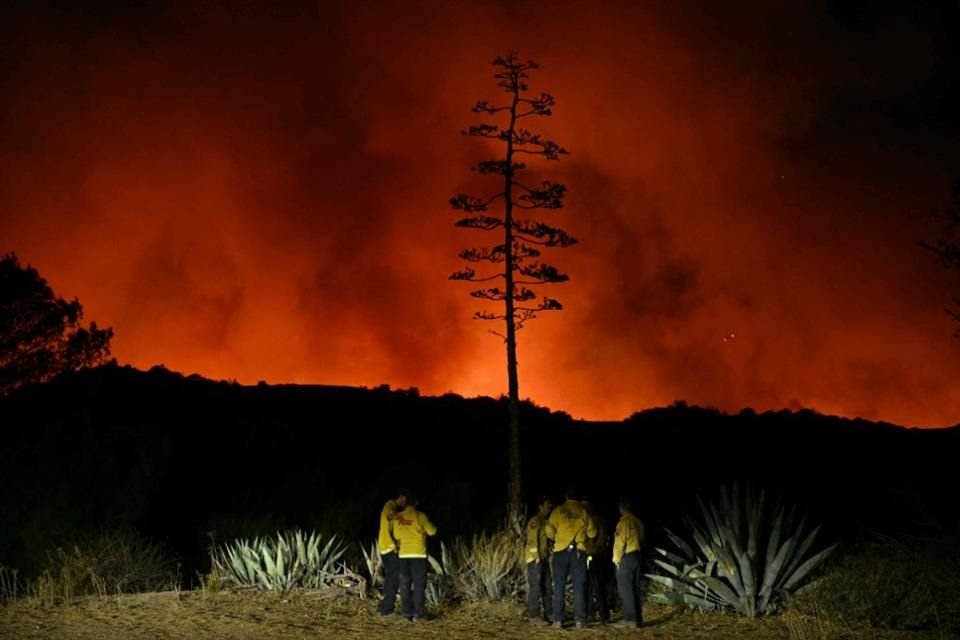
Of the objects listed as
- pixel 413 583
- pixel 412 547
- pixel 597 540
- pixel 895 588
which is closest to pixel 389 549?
pixel 412 547

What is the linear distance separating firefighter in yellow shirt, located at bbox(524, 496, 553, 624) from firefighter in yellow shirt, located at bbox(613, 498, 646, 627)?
1.10m

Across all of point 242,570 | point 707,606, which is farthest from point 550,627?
point 242,570

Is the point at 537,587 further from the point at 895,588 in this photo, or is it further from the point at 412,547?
the point at 895,588

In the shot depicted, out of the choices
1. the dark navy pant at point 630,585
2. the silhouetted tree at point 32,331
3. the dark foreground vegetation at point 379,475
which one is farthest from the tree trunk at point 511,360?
the silhouetted tree at point 32,331

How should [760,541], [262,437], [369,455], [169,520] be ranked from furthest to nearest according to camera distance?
[369,455] → [262,437] → [169,520] → [760,541]

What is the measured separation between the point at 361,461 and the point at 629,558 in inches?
1249

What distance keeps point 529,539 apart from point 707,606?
256 cm

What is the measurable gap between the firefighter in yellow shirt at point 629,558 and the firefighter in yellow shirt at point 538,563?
110 cm

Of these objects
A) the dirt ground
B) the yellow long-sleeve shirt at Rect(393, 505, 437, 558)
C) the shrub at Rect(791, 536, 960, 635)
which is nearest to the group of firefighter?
the yellow long-sleeve shirt at Rect(393, 505, 437, 558)

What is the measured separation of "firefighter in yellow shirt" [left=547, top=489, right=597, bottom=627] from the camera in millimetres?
14180

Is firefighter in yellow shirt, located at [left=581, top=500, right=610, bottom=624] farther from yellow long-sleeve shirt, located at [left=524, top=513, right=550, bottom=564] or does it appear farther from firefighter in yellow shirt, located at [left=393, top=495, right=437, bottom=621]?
firefighter in yellow shirt, located at [left=393, top=495, right=437, bottom=621]

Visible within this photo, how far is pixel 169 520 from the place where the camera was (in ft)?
81.5

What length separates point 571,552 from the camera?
14.2 meters

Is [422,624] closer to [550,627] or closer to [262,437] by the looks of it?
[550,627]
